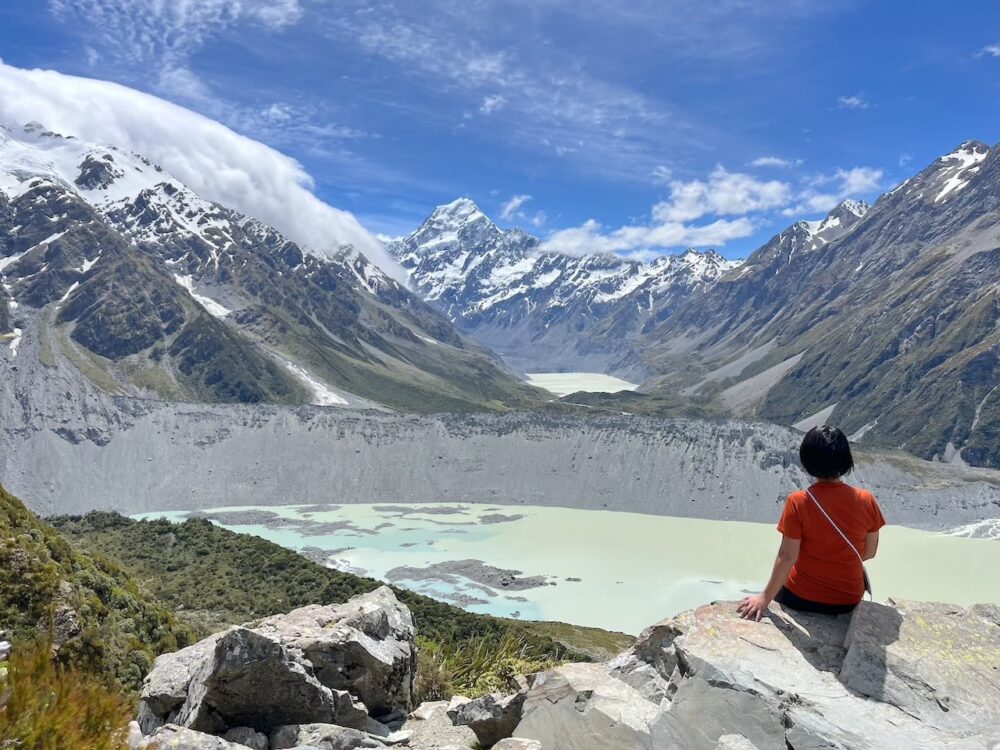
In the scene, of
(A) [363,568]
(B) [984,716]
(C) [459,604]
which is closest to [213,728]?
(B) [984,716]

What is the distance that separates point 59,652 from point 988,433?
173 m

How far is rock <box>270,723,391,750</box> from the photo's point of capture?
6.42 m

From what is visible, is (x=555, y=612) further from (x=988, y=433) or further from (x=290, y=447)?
(x=988, y=433)

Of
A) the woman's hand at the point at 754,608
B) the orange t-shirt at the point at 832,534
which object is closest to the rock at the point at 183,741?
the woman's hand at the point at 754,608

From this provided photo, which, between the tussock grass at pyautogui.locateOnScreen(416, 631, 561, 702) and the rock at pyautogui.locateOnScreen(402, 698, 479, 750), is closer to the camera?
the rock at pyautogui.locateOnScreen(402, 698, 479, 750)

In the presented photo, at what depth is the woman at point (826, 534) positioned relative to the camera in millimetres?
6207

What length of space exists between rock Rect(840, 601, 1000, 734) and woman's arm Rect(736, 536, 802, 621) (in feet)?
2.18

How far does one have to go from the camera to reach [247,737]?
6.61 m

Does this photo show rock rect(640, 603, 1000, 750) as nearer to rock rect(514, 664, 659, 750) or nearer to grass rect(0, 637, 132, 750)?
rock rect(514, 664, 659, 750)

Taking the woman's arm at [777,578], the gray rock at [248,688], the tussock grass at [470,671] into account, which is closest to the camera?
the woman's arm at [777,578]

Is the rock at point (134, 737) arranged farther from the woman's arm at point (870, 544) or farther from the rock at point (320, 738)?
the woman's arm at point (870, 544)

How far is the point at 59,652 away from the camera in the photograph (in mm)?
9438

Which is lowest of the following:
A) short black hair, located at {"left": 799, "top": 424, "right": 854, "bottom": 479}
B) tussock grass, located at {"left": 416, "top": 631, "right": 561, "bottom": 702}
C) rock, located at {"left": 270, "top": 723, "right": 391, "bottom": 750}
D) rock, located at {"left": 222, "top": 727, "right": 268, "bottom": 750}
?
tussock grass, located at {"left": 416, "top": 631, "right": 561, "bottom": 702}

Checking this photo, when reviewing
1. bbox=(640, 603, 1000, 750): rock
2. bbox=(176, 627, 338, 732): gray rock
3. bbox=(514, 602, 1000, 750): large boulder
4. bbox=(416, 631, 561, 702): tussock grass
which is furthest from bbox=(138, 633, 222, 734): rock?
bbox=(640, 603, 1000, 750): rock
